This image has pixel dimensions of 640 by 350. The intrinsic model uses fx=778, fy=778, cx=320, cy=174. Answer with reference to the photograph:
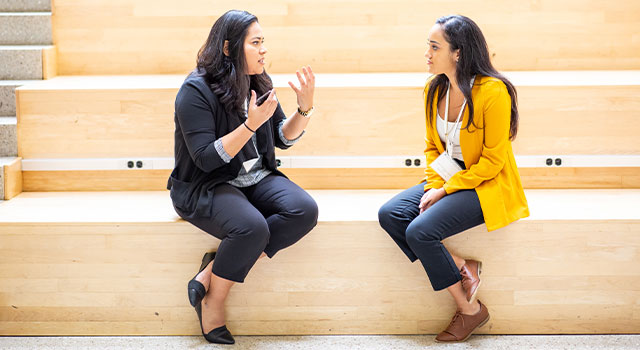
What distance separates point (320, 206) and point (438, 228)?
0.54 meters

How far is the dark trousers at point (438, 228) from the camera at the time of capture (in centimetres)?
257

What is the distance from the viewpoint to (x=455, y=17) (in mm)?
2570

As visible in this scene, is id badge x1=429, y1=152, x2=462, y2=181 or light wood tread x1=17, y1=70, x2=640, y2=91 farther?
light wood tread x1=17, y1=70, x2=640, y2=91

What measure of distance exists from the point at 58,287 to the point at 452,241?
4.61 feet

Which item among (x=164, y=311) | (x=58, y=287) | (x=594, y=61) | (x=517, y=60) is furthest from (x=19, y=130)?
(x=594, y=61)

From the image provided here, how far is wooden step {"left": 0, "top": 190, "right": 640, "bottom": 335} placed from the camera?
8.89ft

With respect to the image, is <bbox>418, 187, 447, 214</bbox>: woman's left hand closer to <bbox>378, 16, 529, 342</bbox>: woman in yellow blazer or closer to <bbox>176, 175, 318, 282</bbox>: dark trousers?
<bbox>378, 16, 529, 342</bbox>: woman in yellow blazer

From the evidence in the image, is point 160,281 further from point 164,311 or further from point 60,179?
point 60,179

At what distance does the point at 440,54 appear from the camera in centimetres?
259

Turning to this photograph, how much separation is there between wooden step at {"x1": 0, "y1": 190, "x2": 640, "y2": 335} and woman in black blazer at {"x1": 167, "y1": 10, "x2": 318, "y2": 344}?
120 mm

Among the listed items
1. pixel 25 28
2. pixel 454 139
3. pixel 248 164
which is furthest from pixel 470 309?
pixel 25 28

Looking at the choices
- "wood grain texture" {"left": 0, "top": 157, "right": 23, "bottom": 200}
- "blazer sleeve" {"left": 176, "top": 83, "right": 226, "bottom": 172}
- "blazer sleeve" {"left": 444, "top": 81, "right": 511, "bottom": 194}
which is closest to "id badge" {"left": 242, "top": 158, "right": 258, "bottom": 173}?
"blazer sleeve" {"left": 176, "top": 83, "right": 226, "bottom": 172}

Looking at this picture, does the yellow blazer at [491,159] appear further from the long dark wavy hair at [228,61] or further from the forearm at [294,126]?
the long dark wavy hair at [228,61]

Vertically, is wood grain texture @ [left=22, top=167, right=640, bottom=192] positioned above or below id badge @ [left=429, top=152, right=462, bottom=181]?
below
